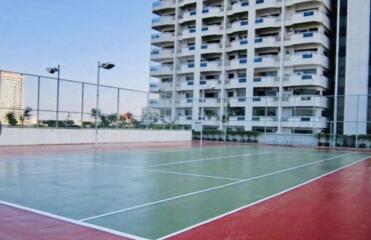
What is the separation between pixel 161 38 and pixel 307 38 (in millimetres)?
24403

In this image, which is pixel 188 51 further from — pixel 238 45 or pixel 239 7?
pixel 239 7

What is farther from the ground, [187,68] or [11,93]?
[187,68]

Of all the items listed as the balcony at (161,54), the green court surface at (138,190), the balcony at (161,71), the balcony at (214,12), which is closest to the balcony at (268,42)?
the balcony at (214,12)

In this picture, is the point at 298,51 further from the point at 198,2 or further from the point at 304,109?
the point at 198,2

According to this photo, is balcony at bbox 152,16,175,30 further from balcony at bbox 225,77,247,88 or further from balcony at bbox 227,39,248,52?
balcony at bbox 225,77,247,88

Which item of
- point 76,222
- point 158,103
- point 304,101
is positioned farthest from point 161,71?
point 76,222

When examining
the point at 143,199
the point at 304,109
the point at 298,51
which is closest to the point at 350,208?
the point at 143,199

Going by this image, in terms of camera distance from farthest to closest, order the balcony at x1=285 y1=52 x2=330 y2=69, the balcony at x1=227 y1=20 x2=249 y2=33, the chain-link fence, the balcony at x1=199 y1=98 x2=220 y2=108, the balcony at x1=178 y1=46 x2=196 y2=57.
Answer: the balcony at x1=178 y1=46 x2=196 y2=57, the balcony at x1=227 y1=20 x2=249 y2=33, the balcony at x1=199 y1=98 x2=220 y2=108, the balcony at x1=285 y1=52 x2=330 y2=69, the chain-link fence

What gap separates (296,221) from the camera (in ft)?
20.6

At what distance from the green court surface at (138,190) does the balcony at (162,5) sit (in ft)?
175

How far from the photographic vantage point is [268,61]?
52.0 m

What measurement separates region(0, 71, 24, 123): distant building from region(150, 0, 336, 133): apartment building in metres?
17.4

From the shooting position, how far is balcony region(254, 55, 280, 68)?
170ft

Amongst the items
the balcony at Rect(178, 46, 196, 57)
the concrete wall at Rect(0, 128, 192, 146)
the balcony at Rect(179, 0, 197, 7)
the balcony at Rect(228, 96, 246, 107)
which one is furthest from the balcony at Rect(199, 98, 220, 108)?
the concrete wall at Rect(0, 128, 192, 146)
